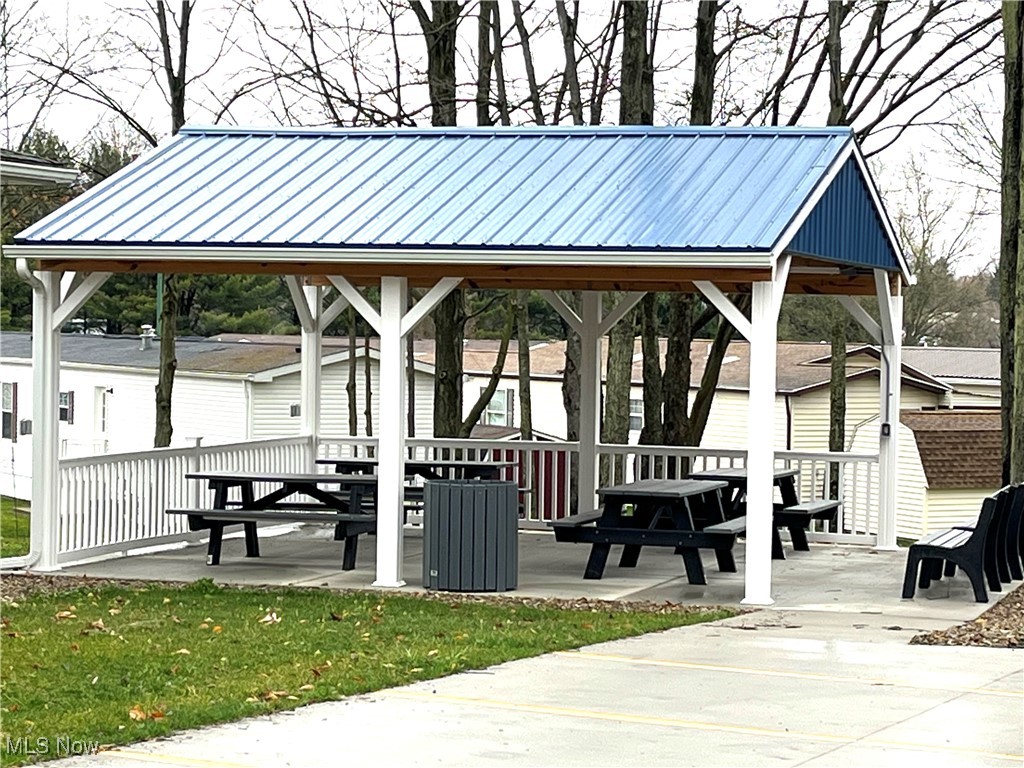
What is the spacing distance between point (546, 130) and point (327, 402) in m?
22.3

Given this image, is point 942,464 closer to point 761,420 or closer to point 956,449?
point 956,449

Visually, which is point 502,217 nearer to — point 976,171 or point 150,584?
point 150,584

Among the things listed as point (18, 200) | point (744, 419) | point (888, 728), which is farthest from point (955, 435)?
point (888, 728)

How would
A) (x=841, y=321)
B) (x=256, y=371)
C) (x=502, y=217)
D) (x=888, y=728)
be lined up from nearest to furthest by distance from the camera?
(x=888, y=728), (x=502, y=217), (x=841, y=321), (x=256, y=371)

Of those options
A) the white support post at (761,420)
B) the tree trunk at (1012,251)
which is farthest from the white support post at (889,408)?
the white support post at (761,420)

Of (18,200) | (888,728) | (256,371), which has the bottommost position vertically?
(888,728)

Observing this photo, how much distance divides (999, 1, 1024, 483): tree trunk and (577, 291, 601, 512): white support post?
13.7 ft

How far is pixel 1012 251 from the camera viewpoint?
16.3 metres

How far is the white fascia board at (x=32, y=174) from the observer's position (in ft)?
44.0

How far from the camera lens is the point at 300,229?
45.5 feet

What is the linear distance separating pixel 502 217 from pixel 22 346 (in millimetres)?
27943

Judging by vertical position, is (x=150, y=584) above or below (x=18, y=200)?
below

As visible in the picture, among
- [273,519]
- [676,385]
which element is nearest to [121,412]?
[676,385]

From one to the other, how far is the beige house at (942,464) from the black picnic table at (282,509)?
2351 cm
